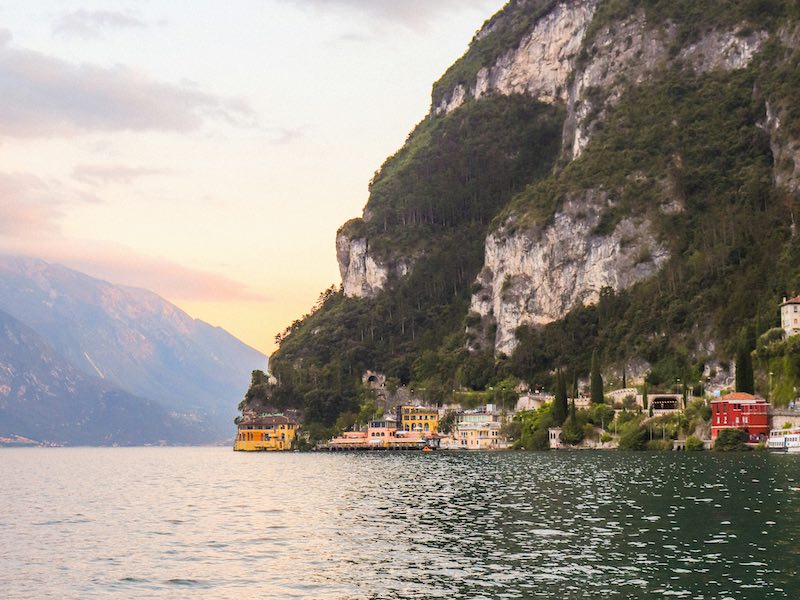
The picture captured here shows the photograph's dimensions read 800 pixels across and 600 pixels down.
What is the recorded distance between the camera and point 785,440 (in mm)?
142250

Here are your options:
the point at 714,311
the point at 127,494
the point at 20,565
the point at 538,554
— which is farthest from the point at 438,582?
the point at 714,311

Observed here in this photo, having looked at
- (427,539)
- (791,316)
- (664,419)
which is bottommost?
(427,539)

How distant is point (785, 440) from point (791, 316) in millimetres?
32706

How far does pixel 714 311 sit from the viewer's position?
7672 inches

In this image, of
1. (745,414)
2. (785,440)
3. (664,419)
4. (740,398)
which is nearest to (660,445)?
(664,419)

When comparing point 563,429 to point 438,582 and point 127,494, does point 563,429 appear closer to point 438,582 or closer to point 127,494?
point 127,494

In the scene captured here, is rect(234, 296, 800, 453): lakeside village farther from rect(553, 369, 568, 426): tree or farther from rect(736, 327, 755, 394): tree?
rect(736, 327, 755, 394): tree

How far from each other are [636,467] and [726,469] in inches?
434

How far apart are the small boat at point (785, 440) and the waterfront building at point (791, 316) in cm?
2518

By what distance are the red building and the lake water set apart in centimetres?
4739

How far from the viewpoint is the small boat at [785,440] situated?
5468 inches

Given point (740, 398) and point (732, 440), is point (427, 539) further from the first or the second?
point (740, 398)

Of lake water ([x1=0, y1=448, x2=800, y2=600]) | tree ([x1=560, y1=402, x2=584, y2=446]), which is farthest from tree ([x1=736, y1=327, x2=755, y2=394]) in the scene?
lake water ([x1=0, y1=448, x2=800, y2=600])

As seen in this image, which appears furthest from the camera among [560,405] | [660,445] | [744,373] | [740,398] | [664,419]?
[560,405]
